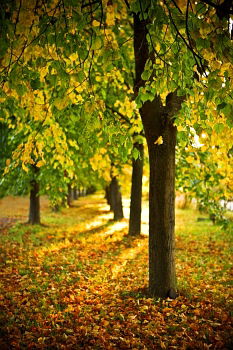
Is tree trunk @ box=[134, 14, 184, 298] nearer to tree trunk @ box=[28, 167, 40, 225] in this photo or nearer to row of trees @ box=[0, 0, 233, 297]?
row of trees @ box=[0, 0, 233, 297]

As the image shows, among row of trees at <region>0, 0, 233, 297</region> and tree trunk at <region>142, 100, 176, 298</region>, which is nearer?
row of trees at <region>0, 0, 233, 297</region>

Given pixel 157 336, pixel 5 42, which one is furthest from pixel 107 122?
pixel 157 336

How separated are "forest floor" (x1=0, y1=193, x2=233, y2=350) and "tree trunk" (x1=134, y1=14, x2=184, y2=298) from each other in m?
0.54

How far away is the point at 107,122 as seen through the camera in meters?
3.96

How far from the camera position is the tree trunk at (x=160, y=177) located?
479 cm

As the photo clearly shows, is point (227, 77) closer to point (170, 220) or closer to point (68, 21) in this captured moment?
point (68, 21)

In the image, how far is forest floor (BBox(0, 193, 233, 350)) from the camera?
12.8 feet

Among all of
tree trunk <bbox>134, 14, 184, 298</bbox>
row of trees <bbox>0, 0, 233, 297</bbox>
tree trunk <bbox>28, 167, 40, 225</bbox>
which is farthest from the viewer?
tree trunk <bbox>28, 167, 40, 225</bbox>

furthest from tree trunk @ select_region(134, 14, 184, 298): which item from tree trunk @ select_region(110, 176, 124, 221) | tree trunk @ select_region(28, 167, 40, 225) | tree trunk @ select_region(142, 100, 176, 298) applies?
tree trunk @ select_region(110, 176, 124, 221)

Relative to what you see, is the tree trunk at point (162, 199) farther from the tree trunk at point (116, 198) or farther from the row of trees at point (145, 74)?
the tree trunk at point (116, 198)

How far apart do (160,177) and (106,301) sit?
245 centimetres

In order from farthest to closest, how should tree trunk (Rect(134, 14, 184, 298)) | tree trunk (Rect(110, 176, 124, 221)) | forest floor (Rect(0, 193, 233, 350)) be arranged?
tree trunk (Rect(110, 176, 124, 221)) → tree trunk (Rect(134, 14, 184, 298)) → forest floor (Rect(0, 193, 233, 350))

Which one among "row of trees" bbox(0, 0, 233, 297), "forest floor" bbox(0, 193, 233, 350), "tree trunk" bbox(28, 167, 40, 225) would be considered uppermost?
"row of trees" bbox(0, 0, 233, 297)

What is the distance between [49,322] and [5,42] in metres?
3.92
